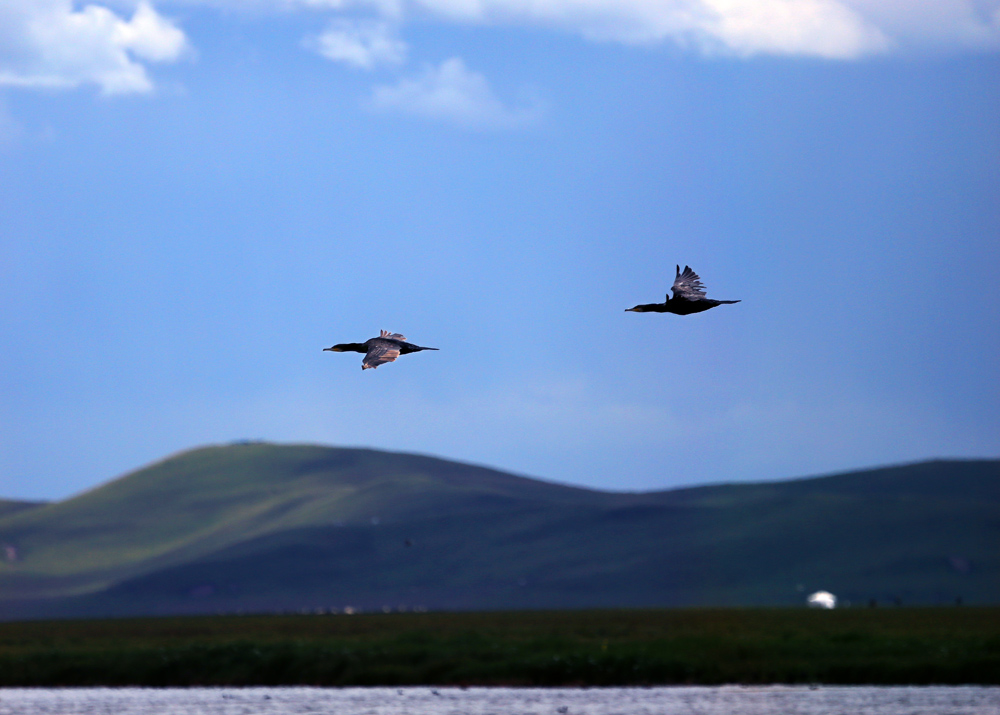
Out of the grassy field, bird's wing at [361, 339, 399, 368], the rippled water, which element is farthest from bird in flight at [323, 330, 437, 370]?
the grassy field

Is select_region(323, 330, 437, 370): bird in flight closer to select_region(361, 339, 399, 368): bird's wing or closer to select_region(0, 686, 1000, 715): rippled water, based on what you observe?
select_region(361, 339, 399, 368): bird's wing

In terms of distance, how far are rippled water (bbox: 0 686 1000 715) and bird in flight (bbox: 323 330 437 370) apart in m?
44.3

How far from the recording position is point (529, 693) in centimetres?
A: 8294

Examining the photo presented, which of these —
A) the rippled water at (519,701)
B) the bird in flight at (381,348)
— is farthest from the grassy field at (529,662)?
the bird in flight at (381,348)

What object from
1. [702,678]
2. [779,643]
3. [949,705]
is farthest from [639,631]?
[949,705]

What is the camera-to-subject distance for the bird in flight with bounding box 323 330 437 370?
94.8 feet

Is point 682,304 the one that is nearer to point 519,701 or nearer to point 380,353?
point 380,353

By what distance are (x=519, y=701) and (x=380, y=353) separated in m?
52.4

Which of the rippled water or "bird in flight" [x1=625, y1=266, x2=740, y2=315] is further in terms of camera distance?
the rippled water

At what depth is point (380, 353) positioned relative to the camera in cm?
2953

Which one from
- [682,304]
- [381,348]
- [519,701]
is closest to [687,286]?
[682,304]

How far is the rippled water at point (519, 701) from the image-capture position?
73.3 m

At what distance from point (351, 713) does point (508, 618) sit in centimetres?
11881

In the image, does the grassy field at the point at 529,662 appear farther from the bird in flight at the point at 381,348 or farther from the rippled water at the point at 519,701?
the bird in flight at the point at 381,348
